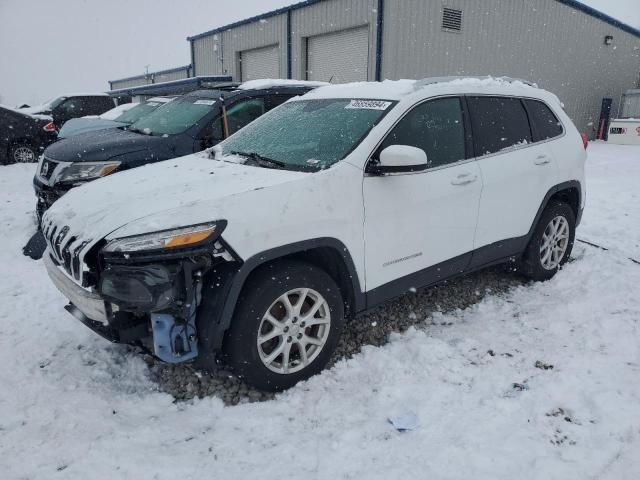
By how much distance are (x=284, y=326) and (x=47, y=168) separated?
4.25 metres

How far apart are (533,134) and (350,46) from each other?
485 inches

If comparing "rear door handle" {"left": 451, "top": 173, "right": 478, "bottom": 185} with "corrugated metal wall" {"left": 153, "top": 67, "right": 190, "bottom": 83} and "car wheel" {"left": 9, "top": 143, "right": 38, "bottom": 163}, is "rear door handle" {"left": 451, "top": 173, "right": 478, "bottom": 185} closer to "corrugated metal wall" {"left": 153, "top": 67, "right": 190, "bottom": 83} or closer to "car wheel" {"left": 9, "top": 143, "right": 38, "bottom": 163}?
"car wheel" {"left": 9, "top": 143, "right": 38, "bottom": 163}

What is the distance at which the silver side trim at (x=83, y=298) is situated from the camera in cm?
252

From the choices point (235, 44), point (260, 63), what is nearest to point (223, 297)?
point (260, 63)

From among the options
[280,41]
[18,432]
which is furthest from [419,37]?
[18,432]

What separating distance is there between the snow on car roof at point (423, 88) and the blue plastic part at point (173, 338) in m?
2.08

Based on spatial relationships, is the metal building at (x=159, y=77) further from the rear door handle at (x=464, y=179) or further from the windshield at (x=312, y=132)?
the rear door handle at (x=464, y=179)

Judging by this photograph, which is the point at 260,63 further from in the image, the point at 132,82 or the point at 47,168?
the point at 132,82

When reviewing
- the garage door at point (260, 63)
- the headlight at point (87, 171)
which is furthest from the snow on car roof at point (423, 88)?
the garage door at point (260, 63)

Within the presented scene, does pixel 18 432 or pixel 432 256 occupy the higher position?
pixel 432 256

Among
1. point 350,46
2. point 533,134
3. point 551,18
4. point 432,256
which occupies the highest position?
point 551,18

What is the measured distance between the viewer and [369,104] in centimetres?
345

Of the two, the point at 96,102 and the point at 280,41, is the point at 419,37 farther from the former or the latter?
the point at 96,102

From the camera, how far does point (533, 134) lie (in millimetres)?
4246
